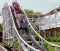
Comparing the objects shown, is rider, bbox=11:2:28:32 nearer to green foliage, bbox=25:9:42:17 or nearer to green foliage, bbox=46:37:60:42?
green foliage, bbox=25:9:42:17

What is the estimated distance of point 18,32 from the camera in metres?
1.96

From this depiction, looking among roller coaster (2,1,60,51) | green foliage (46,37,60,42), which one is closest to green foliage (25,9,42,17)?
roller coaster (2,1,60,51)

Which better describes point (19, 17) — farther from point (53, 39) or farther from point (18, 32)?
point (53, 39)

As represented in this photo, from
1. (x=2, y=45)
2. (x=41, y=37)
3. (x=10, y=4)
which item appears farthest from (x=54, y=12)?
(x=2, y=45)

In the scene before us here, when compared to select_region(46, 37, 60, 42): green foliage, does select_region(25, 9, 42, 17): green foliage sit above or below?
above

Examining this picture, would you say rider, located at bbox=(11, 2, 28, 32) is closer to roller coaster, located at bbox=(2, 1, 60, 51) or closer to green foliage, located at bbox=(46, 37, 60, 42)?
roller coaster, located at bbox=(2, 1, 60, 51)

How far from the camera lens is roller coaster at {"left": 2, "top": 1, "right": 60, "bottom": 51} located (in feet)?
6.24

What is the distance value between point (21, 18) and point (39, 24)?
0.53 feet

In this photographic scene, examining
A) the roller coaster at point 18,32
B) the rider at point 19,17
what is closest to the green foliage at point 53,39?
the roller coaster at point 18,32

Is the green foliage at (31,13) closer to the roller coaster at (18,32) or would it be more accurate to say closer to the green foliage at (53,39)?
the roller coaster at (18,32)

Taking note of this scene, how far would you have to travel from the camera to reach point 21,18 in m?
1.96

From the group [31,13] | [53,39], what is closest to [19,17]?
[31,13]

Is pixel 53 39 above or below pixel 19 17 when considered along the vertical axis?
below

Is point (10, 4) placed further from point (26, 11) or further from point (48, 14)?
point (48, 14)
